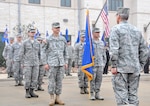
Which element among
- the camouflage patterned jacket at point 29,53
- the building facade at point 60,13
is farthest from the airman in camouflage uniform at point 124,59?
the building facade at point 60,13

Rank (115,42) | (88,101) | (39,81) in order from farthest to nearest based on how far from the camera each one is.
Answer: (39,81)
(88,101)
(115,42)

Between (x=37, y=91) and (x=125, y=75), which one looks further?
(x=37, y=91)

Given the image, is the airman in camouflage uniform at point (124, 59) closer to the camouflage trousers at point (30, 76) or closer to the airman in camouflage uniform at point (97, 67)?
the airman in camouflage uniform at point (97, 67)

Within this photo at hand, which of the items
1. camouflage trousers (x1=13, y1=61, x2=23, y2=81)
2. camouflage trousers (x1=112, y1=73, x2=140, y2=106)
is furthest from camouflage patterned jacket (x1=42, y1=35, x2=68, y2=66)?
camouflage trousers (x1=13, y1=61, x2=23, y2=81)

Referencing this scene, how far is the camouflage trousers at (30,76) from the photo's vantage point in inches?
377

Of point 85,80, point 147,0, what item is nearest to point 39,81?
point 85,80

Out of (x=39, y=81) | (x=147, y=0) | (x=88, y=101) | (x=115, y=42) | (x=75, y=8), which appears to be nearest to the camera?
(x=115, y=42)

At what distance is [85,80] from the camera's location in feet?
35.0

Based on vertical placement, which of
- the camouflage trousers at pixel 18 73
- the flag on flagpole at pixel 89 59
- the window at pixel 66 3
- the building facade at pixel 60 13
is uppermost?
the window at pixel 66 3

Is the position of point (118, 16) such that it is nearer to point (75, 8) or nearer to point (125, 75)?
point (125, 75)

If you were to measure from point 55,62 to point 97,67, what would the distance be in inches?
59.1

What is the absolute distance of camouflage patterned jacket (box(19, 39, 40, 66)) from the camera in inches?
384

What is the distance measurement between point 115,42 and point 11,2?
25120mm

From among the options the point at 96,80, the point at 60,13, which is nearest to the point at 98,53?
the point at 96,80
